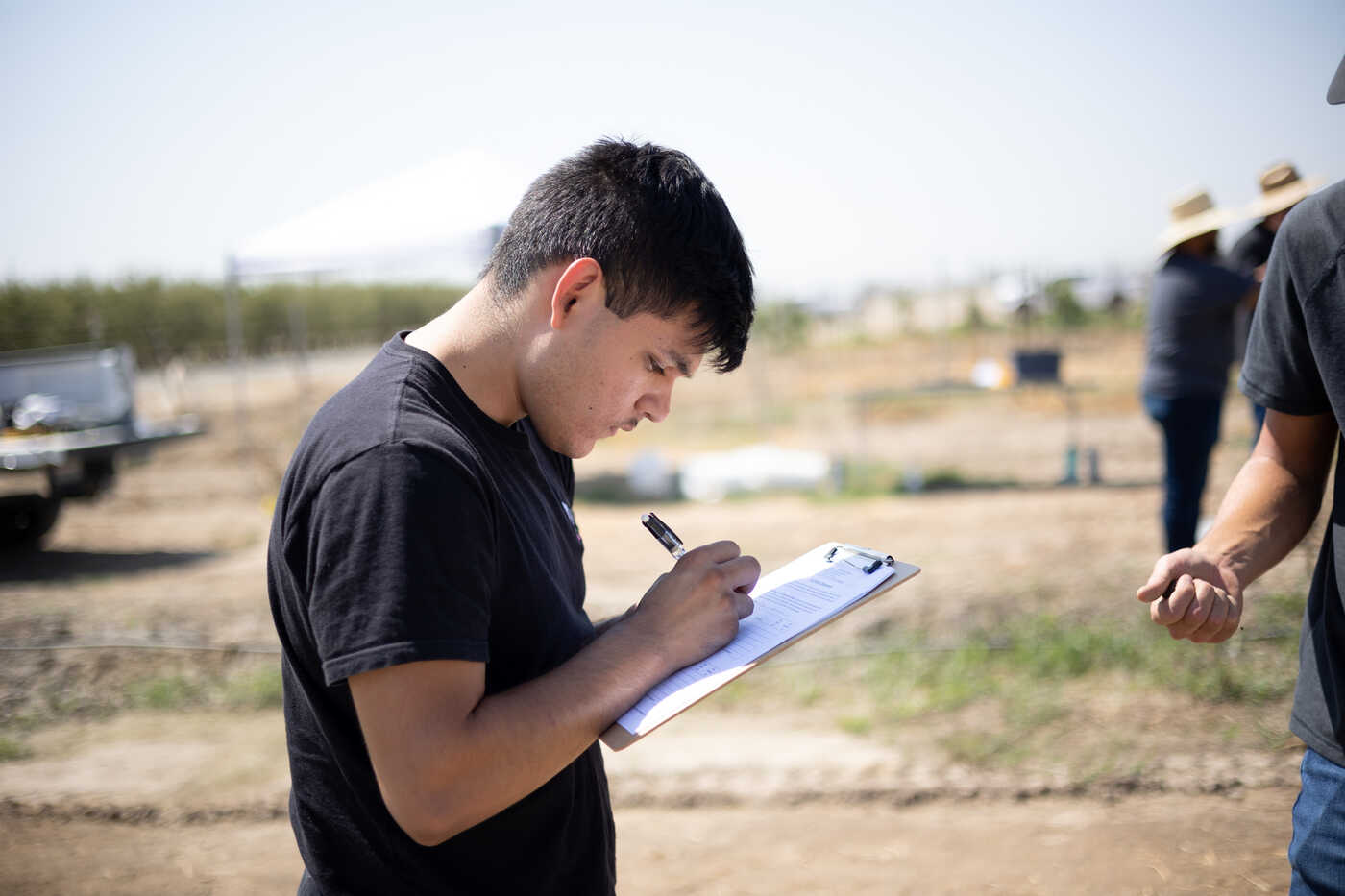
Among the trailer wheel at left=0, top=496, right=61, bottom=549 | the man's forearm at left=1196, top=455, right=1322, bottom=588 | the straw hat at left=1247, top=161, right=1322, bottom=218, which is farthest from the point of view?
the trailer wheel at left=0, top=496, right=61, bottom=549

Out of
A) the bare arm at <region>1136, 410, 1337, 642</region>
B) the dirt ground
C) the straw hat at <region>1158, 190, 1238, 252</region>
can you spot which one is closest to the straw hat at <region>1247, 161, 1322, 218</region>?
the straw hat at <region>1158, 190, 1238, 252</region>

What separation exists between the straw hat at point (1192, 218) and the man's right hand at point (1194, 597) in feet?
13.4

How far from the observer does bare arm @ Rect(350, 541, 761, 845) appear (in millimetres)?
959

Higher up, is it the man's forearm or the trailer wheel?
the man's forearm

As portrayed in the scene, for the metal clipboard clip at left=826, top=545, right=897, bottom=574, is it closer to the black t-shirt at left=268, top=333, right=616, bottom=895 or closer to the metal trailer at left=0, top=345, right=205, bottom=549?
the black t-shirt at left=268, top=333, right=616, bottom=895

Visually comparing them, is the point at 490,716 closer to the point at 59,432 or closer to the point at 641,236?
the point at 641,236

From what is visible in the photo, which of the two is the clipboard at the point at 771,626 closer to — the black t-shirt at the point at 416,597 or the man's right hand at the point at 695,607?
the man's right hand at the point at 695,607

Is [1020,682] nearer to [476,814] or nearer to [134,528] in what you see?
[476,814]

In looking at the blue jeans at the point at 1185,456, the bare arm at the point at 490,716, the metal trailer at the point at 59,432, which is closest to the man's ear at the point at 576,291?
the bare arm at the point at 490,716

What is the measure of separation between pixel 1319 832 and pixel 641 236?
1.23 m

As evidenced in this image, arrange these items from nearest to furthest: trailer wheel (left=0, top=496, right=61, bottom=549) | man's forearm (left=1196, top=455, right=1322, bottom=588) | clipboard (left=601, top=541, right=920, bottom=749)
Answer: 1. clipboard (left=601, top=541, right=920, bottom=749)
2. man's forearm (left=1196, top=455, right=1322, bottom=588)
3. trailer wheel (left=0, top=496, right=61, bottom=549)

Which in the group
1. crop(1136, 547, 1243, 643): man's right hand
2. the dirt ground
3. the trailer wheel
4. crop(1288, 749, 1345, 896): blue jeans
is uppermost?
crop(1136, 547, 1243, 643): man's right hand

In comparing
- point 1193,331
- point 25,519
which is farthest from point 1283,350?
point 25,519

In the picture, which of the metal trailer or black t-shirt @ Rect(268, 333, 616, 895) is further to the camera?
the metal trailer
